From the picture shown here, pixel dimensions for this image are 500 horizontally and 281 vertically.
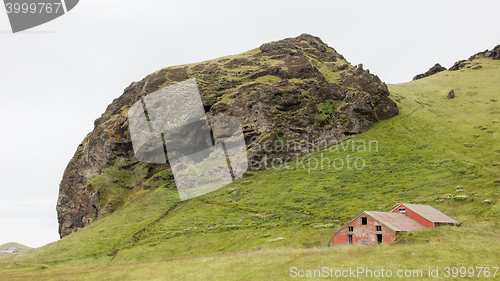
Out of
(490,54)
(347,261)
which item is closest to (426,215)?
(347,261)

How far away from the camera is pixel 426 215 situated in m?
37.1

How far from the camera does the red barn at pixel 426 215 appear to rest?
35.9 m

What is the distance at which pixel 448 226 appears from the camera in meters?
34.8

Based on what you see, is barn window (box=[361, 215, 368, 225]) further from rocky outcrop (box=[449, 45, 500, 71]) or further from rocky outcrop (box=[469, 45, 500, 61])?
rocky outcrop (box=[469, 45, 500, 61])

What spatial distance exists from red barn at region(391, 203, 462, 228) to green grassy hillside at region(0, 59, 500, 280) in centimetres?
182

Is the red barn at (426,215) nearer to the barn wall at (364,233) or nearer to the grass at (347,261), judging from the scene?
the grass at (347,261)

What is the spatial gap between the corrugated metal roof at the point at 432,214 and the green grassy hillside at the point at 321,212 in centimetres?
204

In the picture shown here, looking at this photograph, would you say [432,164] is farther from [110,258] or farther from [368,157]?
[110,258]

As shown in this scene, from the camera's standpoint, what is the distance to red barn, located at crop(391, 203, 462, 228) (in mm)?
35938

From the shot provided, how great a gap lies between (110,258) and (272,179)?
33.0m

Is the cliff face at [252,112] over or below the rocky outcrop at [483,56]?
below

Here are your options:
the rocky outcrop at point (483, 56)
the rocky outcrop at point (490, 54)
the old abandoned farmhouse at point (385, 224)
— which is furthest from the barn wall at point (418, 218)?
the rocky outcrop at point (490, 54)

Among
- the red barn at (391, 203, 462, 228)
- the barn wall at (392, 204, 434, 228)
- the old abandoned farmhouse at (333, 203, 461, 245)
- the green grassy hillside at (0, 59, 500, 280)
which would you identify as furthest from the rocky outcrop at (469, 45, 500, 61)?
the barn wall at (392, 204, 434, 228)

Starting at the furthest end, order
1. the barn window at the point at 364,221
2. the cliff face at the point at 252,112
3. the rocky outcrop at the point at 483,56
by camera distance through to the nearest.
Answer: the rocky outcrop at the point at 483,56
the cliff face at the point at 252,112
the barn window at the point at 364,221
